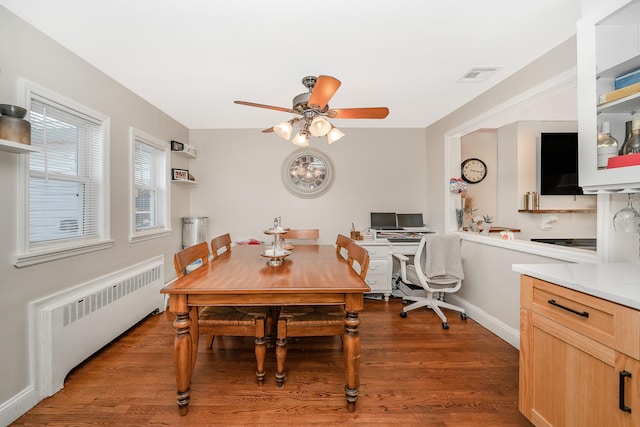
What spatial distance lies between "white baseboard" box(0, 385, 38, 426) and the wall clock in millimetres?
2998

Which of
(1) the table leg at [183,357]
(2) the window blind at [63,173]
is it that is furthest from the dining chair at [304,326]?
(2) the window blind at [63,173]

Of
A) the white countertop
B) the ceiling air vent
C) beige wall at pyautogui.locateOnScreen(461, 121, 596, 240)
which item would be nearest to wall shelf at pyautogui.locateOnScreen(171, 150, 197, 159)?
the ceiling air vent

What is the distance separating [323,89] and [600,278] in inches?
64.1

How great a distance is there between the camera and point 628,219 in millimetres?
1449

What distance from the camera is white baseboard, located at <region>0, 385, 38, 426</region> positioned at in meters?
1.51

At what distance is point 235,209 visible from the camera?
3.97 metres

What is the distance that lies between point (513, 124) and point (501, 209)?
3.81ft

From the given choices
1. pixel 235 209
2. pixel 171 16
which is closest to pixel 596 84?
pixel 171 16

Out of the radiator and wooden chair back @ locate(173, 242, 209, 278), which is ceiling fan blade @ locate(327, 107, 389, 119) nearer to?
wooden chair back @ locate(173, 242, 209, 278)

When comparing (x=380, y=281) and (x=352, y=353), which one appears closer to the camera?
(x=352, y=353)

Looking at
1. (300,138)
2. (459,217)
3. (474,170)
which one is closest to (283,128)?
(300,138)

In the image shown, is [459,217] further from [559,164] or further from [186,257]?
[186,257]

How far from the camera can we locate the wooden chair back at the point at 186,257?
168cm

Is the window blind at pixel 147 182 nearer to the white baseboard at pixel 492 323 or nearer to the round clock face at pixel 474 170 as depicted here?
the white baseboard at pixel 492 323
